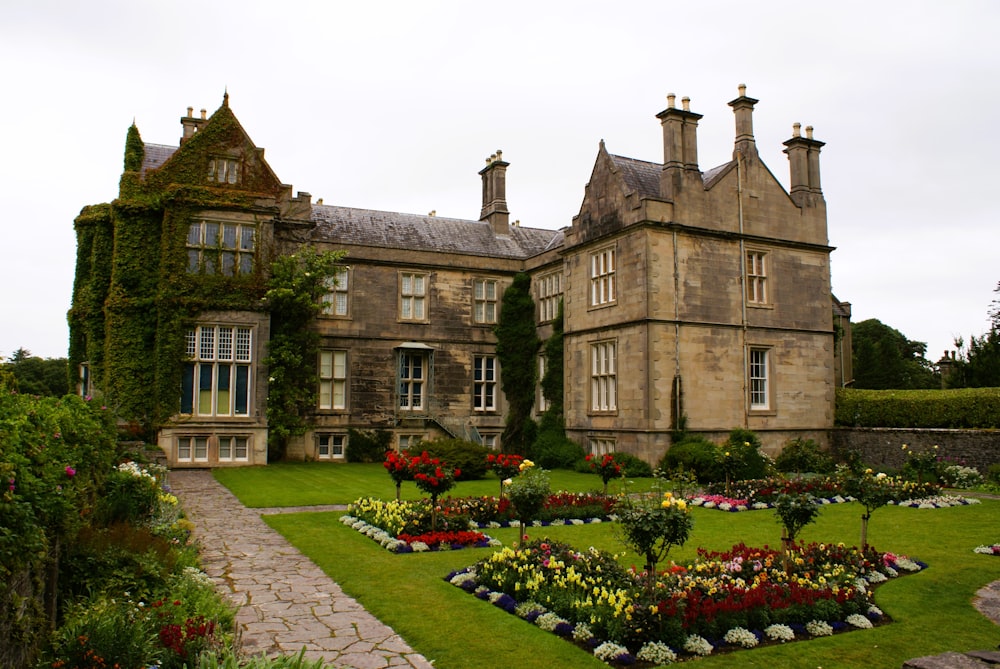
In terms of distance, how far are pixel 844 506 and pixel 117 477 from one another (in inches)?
607

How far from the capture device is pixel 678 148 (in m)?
25.8

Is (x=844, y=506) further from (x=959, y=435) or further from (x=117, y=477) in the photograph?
(x=117, y=477)

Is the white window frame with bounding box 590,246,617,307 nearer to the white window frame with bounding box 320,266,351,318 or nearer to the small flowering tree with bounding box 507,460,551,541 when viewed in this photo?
the white window frame with bounding box 320,266,351,318

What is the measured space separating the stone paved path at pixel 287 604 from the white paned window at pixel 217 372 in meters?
12.2

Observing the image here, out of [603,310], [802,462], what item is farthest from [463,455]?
[802,462]

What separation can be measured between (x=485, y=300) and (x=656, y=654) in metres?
26.4

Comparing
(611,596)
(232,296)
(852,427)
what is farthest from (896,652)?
(232,296)

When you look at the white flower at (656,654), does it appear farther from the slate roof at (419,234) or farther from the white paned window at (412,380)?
the slate roof at (419,234)

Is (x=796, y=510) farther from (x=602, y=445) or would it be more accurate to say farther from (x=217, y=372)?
(x=217, y=372)

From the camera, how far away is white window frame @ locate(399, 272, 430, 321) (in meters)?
32.1

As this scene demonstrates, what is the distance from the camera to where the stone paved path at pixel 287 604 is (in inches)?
300

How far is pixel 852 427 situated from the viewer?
27.8m

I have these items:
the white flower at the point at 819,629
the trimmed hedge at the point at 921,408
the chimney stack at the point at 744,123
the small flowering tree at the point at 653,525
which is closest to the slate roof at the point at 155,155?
the chimney stack at the point at 744,123

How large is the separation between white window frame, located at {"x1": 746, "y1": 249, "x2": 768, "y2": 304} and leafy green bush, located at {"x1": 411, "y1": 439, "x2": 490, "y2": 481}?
11182mm
